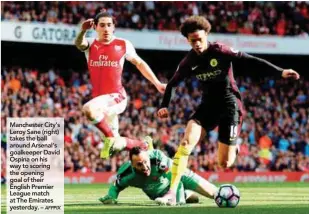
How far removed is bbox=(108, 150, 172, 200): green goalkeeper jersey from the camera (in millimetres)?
11117

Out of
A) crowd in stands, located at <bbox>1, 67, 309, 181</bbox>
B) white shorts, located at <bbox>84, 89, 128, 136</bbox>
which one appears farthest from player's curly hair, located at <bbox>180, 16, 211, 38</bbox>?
crowd in stands, located at <bbox>1, 67, 309, 181</bbox>

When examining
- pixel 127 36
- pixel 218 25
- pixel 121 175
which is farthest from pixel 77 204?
pixel 218 25

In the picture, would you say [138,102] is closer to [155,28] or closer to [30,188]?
[155,28]

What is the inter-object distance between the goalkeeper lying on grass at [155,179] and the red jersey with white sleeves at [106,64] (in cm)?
134

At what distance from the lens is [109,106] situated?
38.9 ft

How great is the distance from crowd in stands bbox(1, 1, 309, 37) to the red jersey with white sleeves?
13.4m

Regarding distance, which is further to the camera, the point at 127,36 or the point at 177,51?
the point at 177,51

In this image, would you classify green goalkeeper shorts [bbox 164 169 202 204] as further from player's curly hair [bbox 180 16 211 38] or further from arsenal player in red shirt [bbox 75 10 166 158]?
player's curly hair [bbox 180 16 211 38]

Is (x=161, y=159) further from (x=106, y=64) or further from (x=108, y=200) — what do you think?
(x=106, y=64)

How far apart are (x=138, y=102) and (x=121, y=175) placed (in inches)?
585

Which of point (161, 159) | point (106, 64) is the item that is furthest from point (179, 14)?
point (161, 159)

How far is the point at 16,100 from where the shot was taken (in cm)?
2316

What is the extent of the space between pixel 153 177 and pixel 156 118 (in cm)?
1418

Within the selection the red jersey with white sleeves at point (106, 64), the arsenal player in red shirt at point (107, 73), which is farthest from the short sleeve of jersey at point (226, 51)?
the red jersey with white sleeves at point (106, 64)
